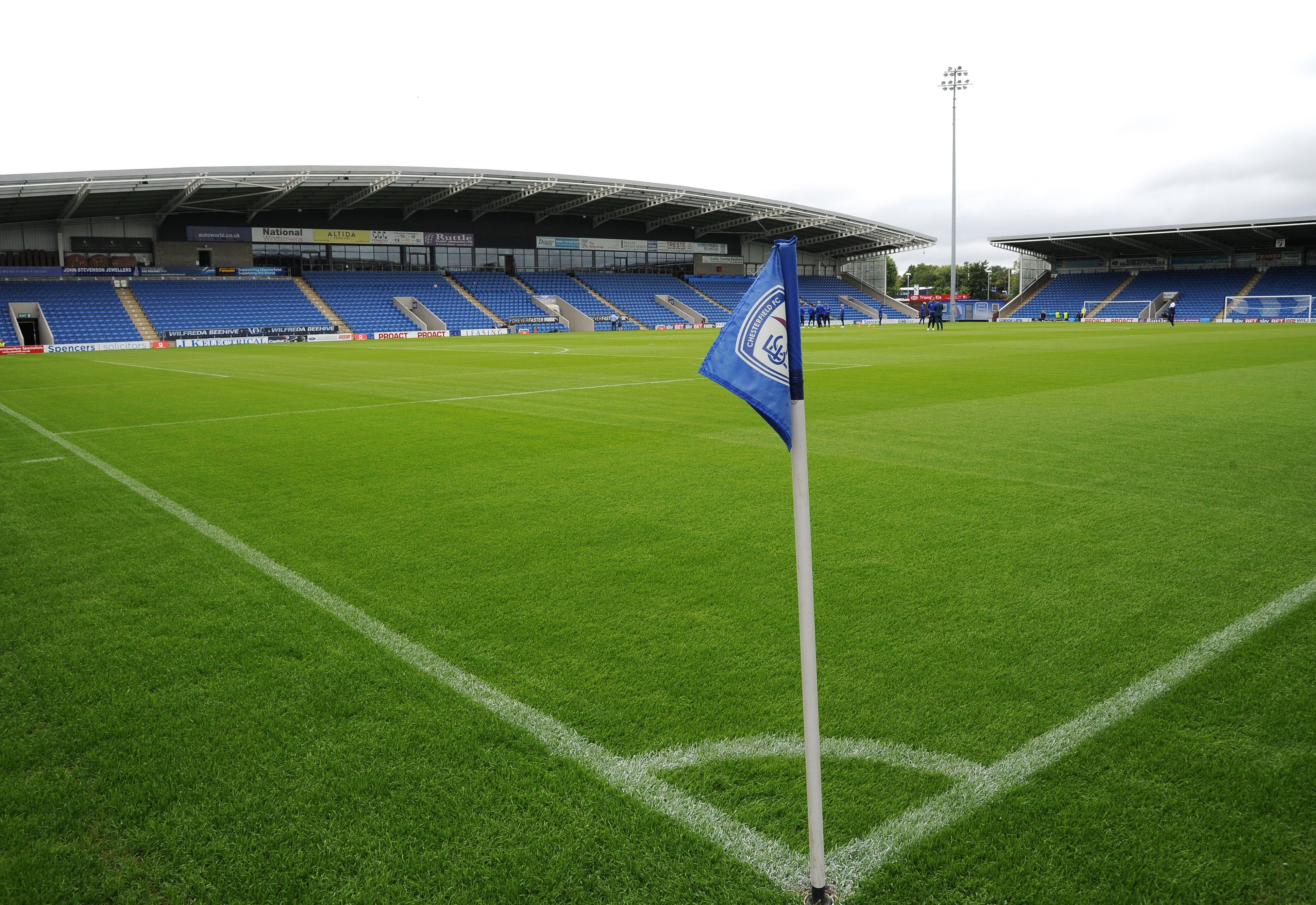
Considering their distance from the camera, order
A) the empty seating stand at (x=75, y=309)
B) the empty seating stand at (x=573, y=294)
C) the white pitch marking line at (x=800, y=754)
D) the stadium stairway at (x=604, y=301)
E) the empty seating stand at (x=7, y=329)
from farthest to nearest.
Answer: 1. the stadium stairway at (x=604, y=301)
2. the empty seating stand at (x=573, y=294)
3. the empty seating stand at (x=75, y=309)
4. the empty seating stand at (x=7, y=329)
5. the white pitch marking line at (x=800, y=754)

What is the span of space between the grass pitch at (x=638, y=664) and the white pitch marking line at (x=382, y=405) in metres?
2.91

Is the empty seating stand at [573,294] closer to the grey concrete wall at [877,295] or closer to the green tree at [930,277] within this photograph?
the grey concrete wall at [877,295]

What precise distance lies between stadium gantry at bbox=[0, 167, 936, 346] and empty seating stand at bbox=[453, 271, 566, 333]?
0.18 metres

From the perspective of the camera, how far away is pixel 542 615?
445 centimetres

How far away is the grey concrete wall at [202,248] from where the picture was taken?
5184 cm

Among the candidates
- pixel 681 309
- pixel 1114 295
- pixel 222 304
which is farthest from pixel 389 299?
pixel 1114 295

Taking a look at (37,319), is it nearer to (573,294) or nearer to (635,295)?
(573,294)

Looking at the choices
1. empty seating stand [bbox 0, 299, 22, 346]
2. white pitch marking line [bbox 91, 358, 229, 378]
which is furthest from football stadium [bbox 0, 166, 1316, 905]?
empty seating stand [bbox 0, 299, 22, 346]

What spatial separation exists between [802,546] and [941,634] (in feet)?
6.19

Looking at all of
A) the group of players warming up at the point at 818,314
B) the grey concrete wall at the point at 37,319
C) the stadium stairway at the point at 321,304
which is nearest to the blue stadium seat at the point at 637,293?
the group of players warming up at the point at 818,314

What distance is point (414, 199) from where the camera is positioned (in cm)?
5572

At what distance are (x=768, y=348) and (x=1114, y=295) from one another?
80482 millimetres

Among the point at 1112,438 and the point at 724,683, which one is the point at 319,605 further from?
the point at 1112,438

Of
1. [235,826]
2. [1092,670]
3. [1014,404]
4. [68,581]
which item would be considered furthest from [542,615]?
[1014,404]
